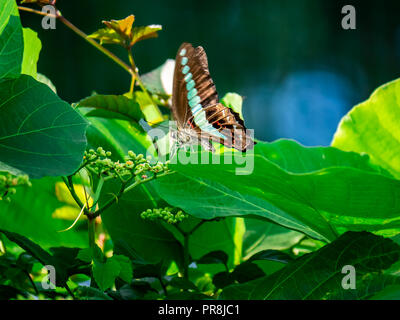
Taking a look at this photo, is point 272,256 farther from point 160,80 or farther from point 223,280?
point 160,80

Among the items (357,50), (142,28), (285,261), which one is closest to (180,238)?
(285,261)

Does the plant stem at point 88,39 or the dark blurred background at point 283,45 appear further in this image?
the dark blurred background at point 283,45

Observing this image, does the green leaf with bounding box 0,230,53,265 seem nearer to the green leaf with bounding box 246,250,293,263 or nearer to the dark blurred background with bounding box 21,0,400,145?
the green leaf with bounding box 246,250,293,263

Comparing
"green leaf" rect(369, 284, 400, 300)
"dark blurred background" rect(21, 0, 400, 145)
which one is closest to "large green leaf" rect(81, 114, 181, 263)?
"green leaf" rect(369, 284, 400, 300)

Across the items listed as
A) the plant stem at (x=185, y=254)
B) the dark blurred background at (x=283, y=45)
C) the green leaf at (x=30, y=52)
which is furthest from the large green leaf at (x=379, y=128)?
the dark blurred background at (x=283, y=45)

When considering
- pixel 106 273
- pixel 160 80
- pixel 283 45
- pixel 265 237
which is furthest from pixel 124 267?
pixel 283 45

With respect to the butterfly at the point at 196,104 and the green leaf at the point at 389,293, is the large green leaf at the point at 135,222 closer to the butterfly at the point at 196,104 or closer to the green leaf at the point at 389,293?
the butterfly at the point at 196,104
